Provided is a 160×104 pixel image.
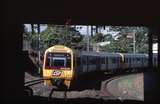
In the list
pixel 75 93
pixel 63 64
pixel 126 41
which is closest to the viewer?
pixel 75 93

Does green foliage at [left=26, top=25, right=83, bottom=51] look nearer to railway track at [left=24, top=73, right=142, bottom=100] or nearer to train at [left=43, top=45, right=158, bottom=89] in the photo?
railway track at [left=24, top=73, right=142, bottom=100]

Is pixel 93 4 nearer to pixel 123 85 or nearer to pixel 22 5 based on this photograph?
pixel 22 5

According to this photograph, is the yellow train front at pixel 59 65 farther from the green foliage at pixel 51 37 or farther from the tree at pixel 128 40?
the tree at pixel 128 40

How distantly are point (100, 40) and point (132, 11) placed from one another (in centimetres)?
8522

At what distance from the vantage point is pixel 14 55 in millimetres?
22438

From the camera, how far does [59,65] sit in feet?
110

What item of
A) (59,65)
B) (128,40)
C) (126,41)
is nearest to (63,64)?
(59,65)

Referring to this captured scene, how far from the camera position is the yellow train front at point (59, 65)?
109ft

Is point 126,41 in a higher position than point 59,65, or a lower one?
higher

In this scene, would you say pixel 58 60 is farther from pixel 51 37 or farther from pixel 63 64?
pixel 51 37

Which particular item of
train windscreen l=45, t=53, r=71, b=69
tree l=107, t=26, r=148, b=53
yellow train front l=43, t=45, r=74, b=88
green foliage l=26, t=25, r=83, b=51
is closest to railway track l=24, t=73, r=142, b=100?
yellow train front l=43, t=45, r=74, b=88

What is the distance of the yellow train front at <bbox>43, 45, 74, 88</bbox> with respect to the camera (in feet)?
109

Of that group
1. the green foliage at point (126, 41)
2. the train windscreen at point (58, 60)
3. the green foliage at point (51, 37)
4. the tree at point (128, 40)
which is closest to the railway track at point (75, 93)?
the train windscreen at point (58, 60)

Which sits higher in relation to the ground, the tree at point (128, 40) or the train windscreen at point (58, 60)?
the tree at point (128, 40)
